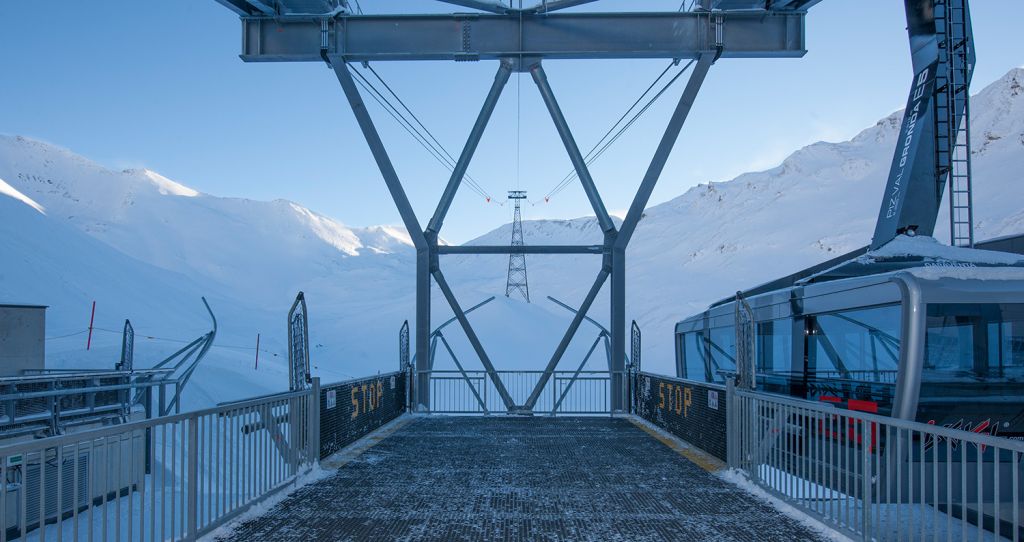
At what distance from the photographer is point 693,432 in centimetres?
1159

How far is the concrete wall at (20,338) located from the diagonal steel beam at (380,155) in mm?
7039

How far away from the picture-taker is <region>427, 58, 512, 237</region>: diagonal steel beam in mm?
16766

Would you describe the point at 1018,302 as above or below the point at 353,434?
above

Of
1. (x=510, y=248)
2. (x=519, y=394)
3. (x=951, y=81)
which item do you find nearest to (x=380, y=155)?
(x=510, y=248)

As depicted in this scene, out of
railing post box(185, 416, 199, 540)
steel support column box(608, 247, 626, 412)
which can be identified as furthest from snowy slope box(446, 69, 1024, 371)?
railing post box(185, 416, 199, 540)

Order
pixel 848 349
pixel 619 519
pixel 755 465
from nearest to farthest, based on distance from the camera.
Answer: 1. pixel 619 519
2. pixel 755 465
3. pixel 848 349

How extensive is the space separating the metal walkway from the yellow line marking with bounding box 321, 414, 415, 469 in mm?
145

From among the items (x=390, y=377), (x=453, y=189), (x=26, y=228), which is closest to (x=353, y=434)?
(x=390, y=377)

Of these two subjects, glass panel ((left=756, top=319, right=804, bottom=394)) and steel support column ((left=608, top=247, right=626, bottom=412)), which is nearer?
glass panel ((left=756, top=319, right=804, bottom=394))

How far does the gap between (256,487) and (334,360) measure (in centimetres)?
4505

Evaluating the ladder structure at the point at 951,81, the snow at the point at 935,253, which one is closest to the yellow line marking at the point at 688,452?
the snow at the point at 935,253

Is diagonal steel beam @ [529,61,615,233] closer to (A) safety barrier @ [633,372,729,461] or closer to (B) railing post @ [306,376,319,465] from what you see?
(A) safety barrier @ [633,372,729,461]

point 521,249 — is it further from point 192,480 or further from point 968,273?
point 192,480

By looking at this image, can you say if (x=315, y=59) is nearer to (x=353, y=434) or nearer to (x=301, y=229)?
(x=353, y=434)
